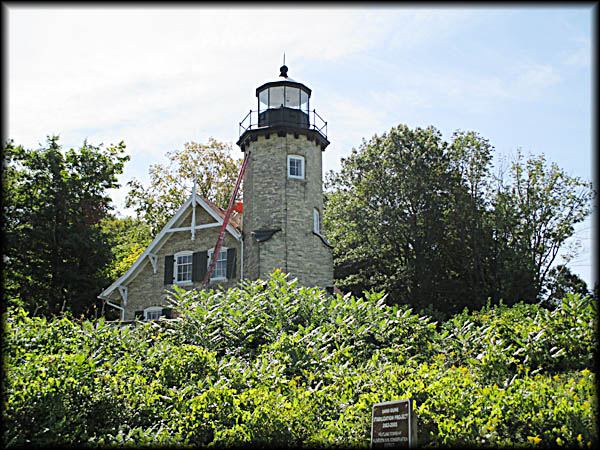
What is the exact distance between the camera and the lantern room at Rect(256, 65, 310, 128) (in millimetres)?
21281

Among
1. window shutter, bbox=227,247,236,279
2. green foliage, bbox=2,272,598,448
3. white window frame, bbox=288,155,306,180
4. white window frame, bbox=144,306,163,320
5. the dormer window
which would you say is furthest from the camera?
white window frame, bbox=144,306,163,320

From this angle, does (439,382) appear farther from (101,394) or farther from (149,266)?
(149,266)

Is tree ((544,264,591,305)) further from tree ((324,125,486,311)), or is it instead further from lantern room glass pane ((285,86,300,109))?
lantern room glass pane ((285,86,300,109))

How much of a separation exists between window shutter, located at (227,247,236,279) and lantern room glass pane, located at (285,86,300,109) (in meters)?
6.21

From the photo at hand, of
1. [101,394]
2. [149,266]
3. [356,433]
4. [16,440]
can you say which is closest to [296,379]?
[356,433]

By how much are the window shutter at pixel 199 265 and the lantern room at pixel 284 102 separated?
Result: 224 inches

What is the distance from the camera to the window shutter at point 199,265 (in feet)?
69.0

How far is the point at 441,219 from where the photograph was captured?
1049 inches

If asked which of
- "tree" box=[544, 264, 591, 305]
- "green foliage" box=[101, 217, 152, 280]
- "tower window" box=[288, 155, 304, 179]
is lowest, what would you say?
"tree" box=[544, 264, 591, 305]

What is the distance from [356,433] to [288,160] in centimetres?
1515

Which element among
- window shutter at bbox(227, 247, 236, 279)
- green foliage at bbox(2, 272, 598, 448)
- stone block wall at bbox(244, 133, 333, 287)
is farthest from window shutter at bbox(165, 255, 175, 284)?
green foliage at bbox(2, 272, 598, 448)

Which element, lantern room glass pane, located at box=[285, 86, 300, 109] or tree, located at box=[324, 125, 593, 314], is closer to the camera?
lantern room glass pane, located at box=[285, 86, 300, 109]

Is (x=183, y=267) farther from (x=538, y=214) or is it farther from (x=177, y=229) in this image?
(x=538, y=214)

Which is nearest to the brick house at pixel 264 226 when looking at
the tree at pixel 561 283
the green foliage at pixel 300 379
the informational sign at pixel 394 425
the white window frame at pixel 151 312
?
the white window frame at pixel 151 312
